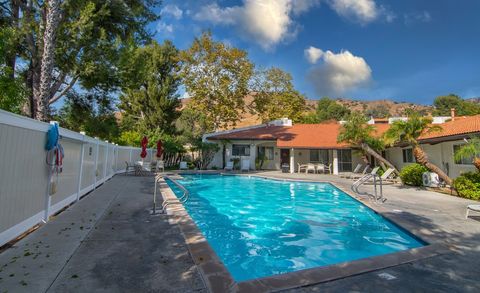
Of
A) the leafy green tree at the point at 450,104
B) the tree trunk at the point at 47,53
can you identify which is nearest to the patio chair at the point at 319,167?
the tree trunk at the point at 47,53

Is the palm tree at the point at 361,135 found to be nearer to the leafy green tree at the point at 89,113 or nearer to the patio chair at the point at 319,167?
the patio chair at the point at 319,167

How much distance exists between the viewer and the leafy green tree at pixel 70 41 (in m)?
14.2

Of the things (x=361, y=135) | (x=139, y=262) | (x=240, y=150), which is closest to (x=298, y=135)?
(x=240, y=150)

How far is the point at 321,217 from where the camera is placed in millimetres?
9500

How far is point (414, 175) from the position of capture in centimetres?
1529

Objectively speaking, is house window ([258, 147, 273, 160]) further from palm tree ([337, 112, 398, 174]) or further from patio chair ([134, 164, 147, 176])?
patio chair ([134, 164, 147, 176])

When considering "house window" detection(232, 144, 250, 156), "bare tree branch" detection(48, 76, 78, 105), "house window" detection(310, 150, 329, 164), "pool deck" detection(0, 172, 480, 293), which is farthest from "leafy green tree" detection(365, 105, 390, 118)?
"pool deck" detection(0, 172, 480, 293)

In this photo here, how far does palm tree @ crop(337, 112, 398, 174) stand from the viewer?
1892 cm

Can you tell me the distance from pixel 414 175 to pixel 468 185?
4296 millimetres

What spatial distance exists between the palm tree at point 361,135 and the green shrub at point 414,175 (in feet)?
9.03

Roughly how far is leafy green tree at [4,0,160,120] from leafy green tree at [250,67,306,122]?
22.5 metres

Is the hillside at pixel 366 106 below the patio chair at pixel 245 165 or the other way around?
the other way around

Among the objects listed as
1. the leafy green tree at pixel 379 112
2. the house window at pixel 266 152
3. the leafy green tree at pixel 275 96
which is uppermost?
the leafy green tree at pixel 379 112

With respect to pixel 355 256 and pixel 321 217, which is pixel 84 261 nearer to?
pixel 355 256
